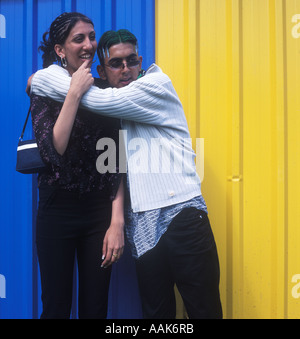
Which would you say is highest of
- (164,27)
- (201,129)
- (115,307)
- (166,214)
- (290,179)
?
(164,27)

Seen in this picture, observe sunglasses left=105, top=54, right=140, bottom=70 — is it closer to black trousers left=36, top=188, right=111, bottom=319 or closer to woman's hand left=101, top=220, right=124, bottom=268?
black trousers left=36, top=188, right=111, bottom=319

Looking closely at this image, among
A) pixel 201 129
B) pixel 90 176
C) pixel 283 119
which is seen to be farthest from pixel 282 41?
pixel 90 176

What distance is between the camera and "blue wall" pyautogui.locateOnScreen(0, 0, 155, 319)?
6.78 feet

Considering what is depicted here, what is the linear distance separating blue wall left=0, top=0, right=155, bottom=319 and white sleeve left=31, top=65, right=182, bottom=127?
0.75 m

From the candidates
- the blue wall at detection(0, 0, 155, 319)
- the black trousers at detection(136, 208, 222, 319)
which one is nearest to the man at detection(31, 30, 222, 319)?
the black trousers at detection(136, 208, 222, 319)

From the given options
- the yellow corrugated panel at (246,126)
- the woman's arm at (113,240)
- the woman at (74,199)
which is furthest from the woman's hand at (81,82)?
the yellow corrugated panel at (246,126)

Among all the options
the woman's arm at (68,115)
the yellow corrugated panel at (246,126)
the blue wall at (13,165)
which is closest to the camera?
the woman's arm at (68,115)

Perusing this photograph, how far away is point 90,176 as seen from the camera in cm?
149

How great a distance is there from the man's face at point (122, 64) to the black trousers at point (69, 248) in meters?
0.62

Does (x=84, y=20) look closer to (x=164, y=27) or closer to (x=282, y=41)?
(x=164, y=27)

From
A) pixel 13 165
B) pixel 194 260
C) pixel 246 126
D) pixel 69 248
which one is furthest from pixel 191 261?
pixel 13 165

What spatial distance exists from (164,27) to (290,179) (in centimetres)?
128

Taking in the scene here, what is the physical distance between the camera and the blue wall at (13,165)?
207 cm

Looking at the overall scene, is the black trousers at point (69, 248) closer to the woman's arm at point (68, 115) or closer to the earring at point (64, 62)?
the woman's arm at point (68, 115)
